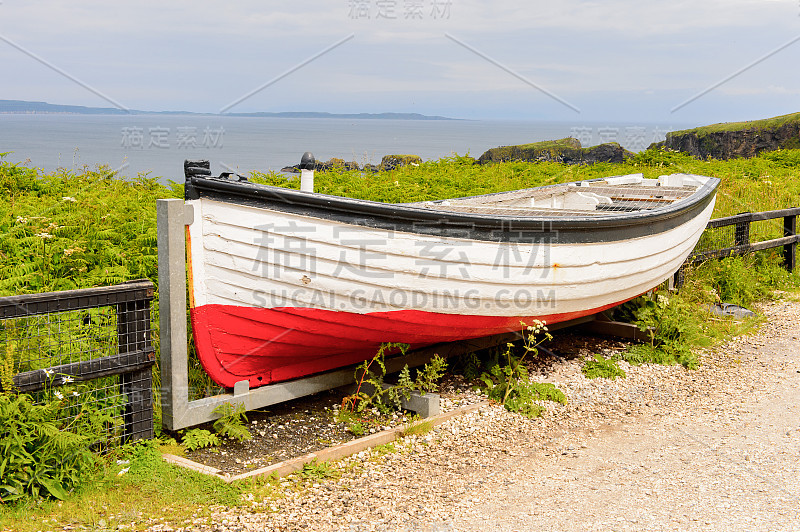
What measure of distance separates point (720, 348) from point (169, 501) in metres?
5.39

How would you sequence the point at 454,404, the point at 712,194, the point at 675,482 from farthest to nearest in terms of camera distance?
the point at 712,194 < the point at 454,404 < the point at 675,482

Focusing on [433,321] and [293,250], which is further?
[433,321]

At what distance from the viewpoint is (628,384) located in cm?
567

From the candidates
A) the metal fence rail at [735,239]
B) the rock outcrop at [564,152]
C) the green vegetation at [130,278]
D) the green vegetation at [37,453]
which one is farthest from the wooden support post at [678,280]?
the rock outcrop at [564,152]

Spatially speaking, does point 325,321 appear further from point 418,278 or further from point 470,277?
point 470,277

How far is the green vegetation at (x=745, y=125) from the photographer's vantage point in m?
26.1

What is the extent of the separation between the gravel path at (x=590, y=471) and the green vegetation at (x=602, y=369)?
11cm

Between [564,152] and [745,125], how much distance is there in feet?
39.6

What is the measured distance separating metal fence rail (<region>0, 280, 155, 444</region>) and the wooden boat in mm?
399

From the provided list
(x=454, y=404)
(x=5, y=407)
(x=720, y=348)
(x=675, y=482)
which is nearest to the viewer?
(x=5, y=407)

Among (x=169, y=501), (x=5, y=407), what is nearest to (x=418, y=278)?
(x=169, y=501)

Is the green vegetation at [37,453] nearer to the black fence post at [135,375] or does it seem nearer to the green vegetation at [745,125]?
the black fence post at [135,375]

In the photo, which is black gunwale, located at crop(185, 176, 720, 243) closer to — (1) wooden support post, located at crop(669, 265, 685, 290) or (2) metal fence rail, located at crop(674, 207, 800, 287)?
(1) wooden support post, located at crop(669, 265, 685, 290)

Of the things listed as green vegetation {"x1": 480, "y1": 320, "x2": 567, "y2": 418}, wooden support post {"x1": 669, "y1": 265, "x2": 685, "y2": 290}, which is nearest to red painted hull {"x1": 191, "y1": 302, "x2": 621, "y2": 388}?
green vegetation {"x1": 480, "y1": 320, "x2": 567, "y2": 418}
